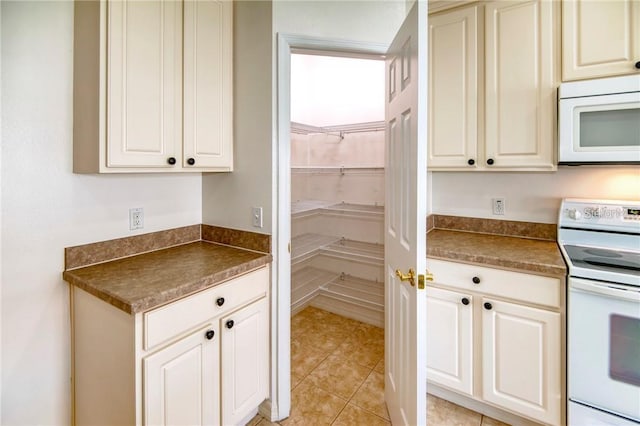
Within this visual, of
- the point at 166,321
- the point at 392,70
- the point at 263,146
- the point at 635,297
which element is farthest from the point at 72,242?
the point at 635,297

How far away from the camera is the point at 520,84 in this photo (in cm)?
174

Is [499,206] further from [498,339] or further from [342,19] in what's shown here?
[342,19]

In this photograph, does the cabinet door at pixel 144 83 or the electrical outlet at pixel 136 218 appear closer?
the cabinet door at pixel 144 83

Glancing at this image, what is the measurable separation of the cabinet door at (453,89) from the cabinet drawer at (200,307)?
1.33m

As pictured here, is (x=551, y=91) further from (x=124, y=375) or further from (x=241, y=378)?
(x=124, y=375)

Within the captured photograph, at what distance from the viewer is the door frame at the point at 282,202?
1.60 meters

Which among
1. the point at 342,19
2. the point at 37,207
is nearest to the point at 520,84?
the point at 342,19

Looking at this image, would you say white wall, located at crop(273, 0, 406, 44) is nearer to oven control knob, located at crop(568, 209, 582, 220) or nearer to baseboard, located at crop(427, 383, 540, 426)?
oven control knob, located at crop(568, 209, 582, 220)

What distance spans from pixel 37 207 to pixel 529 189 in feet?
8.68

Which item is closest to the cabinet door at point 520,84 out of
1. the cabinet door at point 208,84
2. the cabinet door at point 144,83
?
the cabinet door at point 208,84

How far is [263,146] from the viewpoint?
1644 mm

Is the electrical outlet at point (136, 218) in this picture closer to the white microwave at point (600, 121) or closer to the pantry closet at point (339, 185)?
the pantry closet at point (339, 185)

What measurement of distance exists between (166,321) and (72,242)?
2.10 feet

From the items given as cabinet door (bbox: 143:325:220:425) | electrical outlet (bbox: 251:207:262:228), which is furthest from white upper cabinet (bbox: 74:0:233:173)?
cabinet door (bbox: 143:325:220:425)
